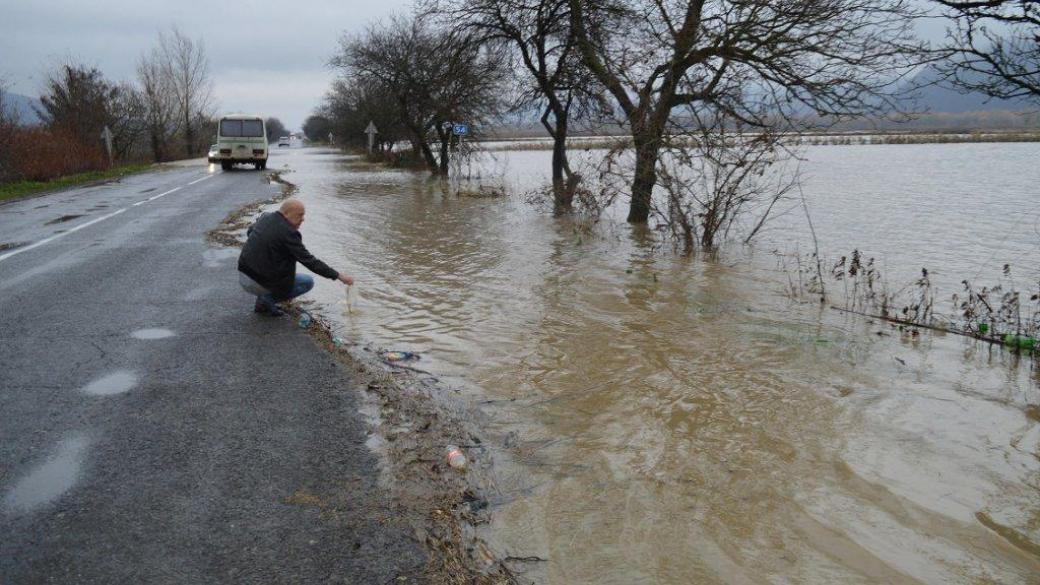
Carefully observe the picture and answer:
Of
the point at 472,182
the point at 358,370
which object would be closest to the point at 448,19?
the point at 472,182

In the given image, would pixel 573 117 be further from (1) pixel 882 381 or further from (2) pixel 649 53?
(1) pixel 882 381

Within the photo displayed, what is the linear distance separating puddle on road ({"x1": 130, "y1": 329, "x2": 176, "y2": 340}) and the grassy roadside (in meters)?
17.3

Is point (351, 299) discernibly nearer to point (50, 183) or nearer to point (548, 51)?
point (548, 51)

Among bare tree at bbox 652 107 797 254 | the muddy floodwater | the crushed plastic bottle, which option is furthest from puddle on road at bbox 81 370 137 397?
bare tree at bbox 652 107 797 254

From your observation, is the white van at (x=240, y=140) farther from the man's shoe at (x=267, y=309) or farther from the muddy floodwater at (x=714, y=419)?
the man's shoe at (x=267, y=309)

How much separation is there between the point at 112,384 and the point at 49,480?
162 centimetres

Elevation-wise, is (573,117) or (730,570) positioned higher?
(573,117)

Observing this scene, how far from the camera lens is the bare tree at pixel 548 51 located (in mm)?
18562

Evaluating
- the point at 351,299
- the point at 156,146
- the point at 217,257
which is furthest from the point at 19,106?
the point at 351,299

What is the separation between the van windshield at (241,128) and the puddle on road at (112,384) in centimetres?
3275

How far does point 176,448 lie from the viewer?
4.42 meters

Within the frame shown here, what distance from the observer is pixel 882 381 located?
6.40 meters

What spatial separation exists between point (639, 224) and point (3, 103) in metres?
23.1

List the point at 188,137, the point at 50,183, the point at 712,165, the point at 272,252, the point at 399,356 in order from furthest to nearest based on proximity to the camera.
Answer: the point at 188,137, the point at 50,183, the point at 712,165, the point at 272,252, the point at 399,356
